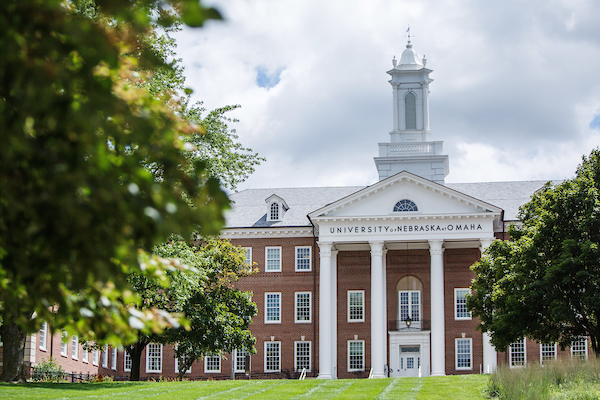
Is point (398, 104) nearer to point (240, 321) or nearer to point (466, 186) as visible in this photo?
point (466, 186)

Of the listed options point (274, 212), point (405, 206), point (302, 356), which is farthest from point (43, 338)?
point (405, 206)

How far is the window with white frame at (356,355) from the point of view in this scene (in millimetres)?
54312

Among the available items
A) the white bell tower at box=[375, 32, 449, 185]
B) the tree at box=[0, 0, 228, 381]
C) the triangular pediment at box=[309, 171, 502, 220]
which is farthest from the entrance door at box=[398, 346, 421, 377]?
the tree at box=[0, 0, 228, 381]

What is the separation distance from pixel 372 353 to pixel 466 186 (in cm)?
1702

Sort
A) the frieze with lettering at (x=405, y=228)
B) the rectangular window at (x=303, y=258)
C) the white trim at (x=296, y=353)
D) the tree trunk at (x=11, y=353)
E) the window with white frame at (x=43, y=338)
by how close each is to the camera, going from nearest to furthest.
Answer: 1. the tree trunk at (x=11, y=353)
2. the window with white frame at (x=43, y=338)
3. the frieze with lettering at (x=405, y=228)
4. the white trim at (x=296, y=353)
5. the rectangular window at (x=303, y=258)

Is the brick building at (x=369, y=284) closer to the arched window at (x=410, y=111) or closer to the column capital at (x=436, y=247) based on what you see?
the column capital at (x=436, y=247)

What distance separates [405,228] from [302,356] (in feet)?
38.3

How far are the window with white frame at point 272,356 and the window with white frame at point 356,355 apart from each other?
484 cm

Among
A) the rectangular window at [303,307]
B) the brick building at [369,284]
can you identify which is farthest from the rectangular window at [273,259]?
the rectangular window at [303,307]

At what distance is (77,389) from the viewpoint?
1195 inches

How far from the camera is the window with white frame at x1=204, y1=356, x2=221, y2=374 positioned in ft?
184

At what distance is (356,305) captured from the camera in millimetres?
55625

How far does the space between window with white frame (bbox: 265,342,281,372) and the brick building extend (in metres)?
0.07

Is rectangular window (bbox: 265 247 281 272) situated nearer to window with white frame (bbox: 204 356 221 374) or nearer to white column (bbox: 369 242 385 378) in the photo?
window with white frame (bbox: 204 356 221 374)
